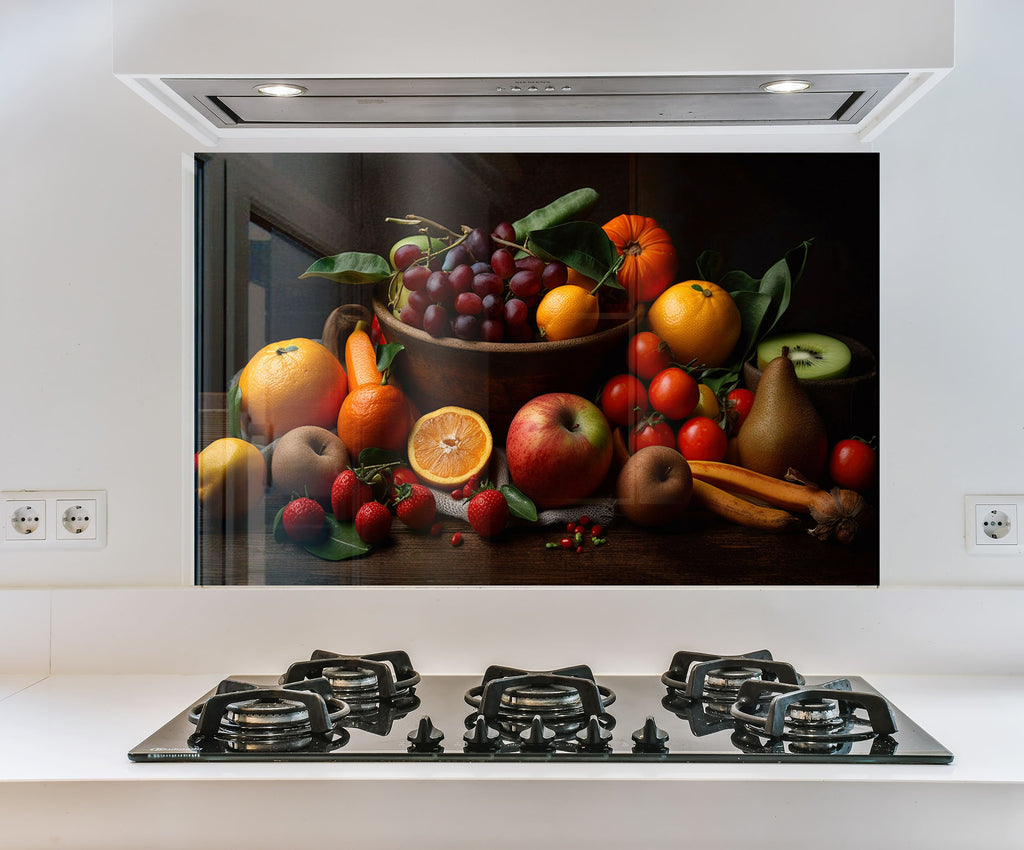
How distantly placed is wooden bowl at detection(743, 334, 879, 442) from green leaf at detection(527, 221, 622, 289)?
0.87 ft

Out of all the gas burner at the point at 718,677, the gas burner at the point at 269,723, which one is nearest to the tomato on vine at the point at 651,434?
the gas burner at the point at 718,677

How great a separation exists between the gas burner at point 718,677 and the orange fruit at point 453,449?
1.35ft

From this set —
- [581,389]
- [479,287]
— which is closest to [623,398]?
[581,389]

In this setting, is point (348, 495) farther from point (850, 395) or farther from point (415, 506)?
point (850, 395)

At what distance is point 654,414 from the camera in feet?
3.91

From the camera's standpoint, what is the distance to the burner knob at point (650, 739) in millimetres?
853

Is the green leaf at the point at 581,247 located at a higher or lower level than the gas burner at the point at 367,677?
higher

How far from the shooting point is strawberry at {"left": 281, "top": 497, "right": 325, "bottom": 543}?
1.19m

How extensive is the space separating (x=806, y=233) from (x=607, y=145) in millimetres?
333

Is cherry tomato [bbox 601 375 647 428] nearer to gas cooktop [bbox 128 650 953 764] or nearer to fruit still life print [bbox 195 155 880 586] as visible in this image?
fruit still life print [bbox 195 155 880 586]

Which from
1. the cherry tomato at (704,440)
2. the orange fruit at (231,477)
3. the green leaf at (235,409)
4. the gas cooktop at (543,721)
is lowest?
the gas cooktop at (543,721)

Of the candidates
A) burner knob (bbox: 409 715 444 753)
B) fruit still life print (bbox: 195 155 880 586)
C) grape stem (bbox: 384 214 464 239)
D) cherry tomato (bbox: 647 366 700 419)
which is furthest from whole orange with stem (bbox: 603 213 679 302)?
burner knob (bbox: 409 715 444 753)

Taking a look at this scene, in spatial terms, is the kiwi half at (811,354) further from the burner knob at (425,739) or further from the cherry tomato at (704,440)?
the burner knob at (425,739)

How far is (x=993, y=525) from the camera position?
1198 millimetres
